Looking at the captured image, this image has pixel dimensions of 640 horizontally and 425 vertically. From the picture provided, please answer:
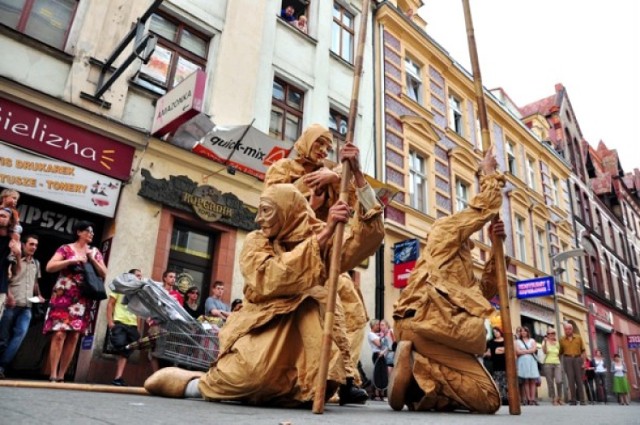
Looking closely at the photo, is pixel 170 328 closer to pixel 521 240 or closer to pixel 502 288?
pixel 502 288

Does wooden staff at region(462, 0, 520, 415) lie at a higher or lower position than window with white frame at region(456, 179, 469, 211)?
lower

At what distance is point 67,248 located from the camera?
526 centimetres

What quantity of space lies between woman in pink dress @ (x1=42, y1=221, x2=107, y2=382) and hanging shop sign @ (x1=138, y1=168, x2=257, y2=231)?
90.3 inches

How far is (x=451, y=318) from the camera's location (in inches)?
143

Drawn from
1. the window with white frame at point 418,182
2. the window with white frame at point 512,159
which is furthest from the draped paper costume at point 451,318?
the window with white frame at point 512,159

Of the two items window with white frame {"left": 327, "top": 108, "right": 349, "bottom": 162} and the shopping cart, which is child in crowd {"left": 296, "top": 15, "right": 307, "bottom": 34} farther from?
the shopping cart

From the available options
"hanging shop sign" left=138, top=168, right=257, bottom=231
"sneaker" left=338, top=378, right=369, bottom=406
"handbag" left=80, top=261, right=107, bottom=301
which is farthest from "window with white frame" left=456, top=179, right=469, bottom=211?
"sneaker" left=338, top=378, right=369, bottom=406

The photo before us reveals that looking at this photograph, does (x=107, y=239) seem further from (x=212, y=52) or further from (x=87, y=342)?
(x=212, y=52)

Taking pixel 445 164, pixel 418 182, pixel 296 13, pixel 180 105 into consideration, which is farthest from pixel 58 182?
pixel 445 164

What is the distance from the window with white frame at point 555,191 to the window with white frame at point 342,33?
46.2 feet

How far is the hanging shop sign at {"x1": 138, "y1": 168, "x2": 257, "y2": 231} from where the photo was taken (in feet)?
25.0

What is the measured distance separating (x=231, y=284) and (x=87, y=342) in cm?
258

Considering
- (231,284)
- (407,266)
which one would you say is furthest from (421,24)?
(231,284)

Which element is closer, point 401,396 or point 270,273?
point 270,273
